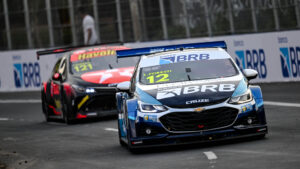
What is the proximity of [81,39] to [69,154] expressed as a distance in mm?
22360

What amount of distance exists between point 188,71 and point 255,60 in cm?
1126

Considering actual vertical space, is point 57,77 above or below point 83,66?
below

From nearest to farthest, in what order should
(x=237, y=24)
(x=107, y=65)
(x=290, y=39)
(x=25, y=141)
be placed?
(x=25, y=141) → (x=107, y=65) → (x=290, y=39) → (x=237, y=24)

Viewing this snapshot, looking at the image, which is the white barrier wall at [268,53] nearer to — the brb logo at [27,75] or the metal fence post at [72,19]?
the brb logo at [27,75]

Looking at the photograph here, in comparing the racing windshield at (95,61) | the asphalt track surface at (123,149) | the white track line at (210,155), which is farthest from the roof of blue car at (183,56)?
→ the racing windshield at (95,61)

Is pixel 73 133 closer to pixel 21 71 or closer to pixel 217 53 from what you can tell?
pixel 217 53

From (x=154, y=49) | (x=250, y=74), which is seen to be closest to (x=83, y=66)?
(x=154, y=49)

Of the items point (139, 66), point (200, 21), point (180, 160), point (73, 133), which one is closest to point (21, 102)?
point (200, 21)

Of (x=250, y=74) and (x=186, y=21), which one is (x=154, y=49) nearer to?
(x=250, y=74)

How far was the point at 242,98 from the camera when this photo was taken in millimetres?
11406

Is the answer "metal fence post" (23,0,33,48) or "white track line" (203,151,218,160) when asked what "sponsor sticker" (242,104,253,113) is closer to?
"white track line" (203,151,218,160)

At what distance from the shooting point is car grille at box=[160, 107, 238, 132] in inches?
441

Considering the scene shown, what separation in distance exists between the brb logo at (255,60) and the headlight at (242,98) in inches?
461

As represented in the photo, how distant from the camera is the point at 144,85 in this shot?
1220cm
